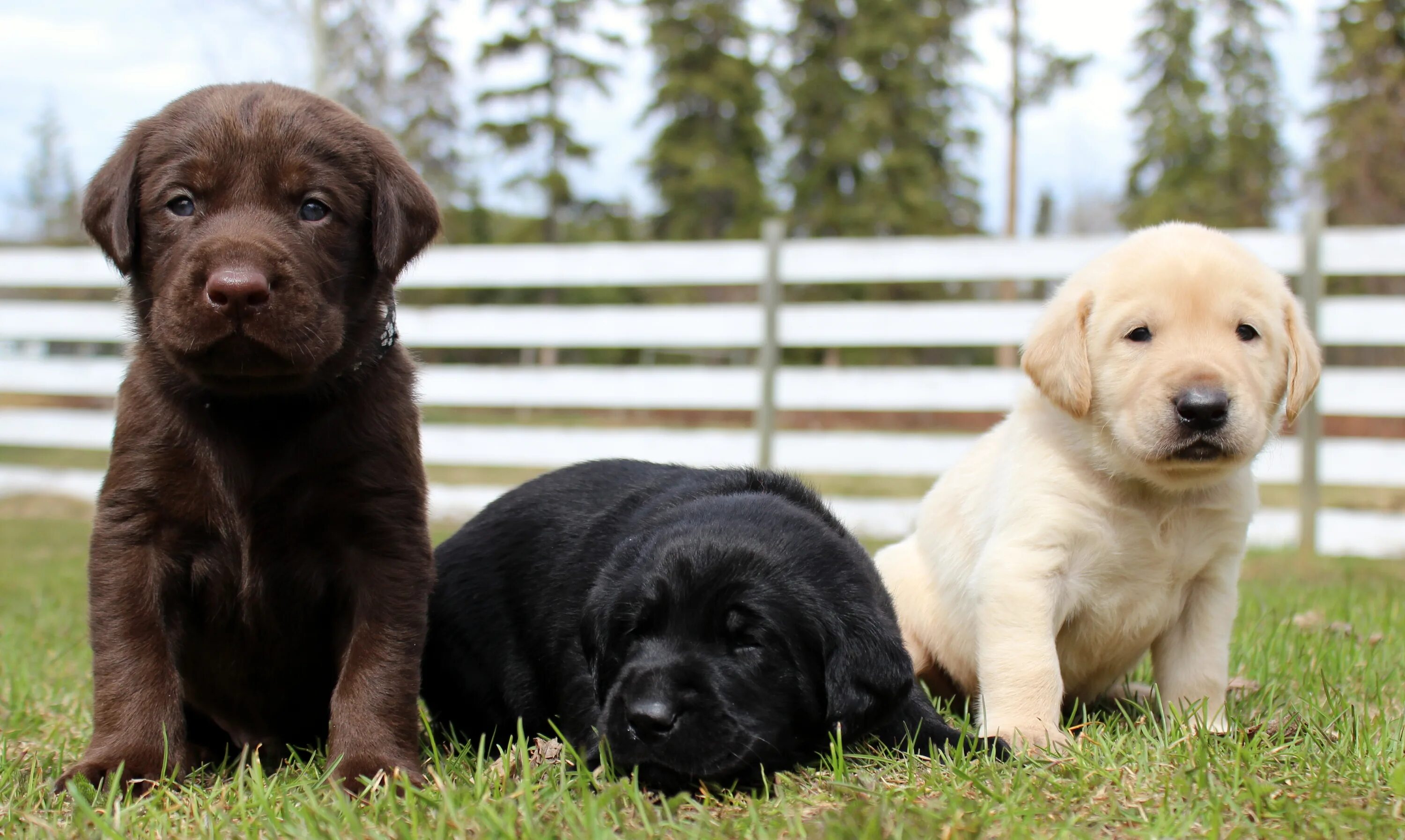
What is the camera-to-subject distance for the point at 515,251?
1031cm

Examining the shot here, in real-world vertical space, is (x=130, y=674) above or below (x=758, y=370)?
below

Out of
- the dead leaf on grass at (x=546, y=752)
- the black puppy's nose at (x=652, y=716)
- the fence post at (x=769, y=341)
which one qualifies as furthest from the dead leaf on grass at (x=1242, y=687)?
the fence post at (x=769, y=341)

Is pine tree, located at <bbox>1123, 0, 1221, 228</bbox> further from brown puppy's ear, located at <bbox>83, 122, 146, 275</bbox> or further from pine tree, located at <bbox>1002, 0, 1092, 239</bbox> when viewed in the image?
brown puppy's ear, located at <bbox>83, 122, 146, 275</bbox>

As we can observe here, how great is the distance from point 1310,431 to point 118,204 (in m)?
7.84

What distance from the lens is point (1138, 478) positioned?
9.31 ft

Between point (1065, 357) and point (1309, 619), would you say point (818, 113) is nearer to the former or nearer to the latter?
point (1309, 619)

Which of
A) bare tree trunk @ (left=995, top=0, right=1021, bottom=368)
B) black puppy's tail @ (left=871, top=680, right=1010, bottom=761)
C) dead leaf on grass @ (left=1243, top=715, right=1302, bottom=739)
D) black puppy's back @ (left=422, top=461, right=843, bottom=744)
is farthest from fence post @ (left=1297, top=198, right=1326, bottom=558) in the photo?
bare tree trunk @ (left=995, top=0, right=1021, bottom=368)

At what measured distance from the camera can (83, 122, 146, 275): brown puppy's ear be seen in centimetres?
256

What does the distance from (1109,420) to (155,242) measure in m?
2.35

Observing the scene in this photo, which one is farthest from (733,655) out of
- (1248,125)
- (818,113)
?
(1248,125)

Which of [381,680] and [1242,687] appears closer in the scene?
[381,680]

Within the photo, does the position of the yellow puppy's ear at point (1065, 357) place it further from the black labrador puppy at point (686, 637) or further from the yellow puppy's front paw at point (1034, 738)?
the yellow puppy's front paw at point (1034, 738)

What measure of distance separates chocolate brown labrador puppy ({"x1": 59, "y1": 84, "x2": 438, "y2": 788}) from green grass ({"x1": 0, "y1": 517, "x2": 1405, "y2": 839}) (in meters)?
0.19

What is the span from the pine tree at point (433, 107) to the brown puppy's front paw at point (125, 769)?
31120 millimetres
